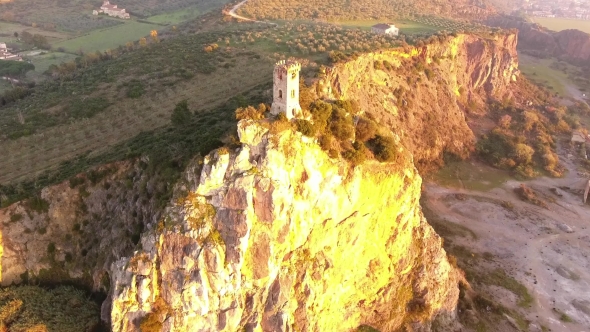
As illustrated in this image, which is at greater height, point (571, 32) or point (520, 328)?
point (571, 32)

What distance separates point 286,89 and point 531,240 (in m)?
52.6

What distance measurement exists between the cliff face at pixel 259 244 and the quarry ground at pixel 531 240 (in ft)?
78.6

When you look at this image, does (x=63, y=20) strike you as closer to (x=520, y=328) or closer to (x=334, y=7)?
(x=334, y=7)

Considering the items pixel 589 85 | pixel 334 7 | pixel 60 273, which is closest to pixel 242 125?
pixel 60 273

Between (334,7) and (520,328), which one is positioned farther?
(334,7)

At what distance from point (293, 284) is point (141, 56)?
195 feet

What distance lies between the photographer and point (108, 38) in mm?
113875

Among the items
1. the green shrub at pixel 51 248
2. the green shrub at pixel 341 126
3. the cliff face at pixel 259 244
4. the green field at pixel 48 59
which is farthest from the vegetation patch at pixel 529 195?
the green field at pixel 48 59

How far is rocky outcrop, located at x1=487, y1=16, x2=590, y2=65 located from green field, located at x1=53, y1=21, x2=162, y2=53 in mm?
129910

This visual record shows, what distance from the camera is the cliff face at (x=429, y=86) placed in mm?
71062

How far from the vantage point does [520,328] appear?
167 ft

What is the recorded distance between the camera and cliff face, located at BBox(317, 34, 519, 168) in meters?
71.1

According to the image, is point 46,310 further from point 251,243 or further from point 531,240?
point 531,240

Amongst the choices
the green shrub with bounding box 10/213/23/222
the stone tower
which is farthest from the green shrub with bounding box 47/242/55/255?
the stone tower
